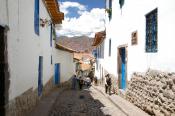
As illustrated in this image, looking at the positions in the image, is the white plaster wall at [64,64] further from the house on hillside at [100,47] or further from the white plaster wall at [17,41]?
the white plaster wall at [17,41]

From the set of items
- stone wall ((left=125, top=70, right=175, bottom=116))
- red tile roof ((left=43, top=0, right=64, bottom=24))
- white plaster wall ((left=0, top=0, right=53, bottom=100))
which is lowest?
stone wall ((left=125, top=70, right=175, bottom=116))

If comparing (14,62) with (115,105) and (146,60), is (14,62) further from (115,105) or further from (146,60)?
(115,105)

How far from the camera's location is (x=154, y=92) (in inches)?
383

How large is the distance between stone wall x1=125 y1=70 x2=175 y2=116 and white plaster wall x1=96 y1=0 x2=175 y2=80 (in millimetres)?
277

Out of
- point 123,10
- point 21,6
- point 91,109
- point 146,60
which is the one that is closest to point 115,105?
point 91,109

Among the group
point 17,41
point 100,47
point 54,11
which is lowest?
point 17,41

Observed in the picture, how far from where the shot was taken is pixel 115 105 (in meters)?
13.6

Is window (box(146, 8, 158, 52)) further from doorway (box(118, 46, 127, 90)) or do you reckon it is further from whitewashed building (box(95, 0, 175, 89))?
doorway (box(118, 46, 127, 90))

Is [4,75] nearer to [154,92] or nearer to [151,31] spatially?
[154,92]

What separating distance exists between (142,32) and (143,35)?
0.19 m

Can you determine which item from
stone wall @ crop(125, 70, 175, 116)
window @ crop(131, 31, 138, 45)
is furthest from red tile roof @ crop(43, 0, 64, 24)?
stone wall @ crop(125, 70, 175, 116)

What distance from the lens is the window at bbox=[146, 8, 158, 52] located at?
33.4 ft

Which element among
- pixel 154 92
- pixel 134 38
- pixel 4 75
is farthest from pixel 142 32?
pixel 4 75

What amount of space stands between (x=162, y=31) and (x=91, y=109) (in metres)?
5.29
